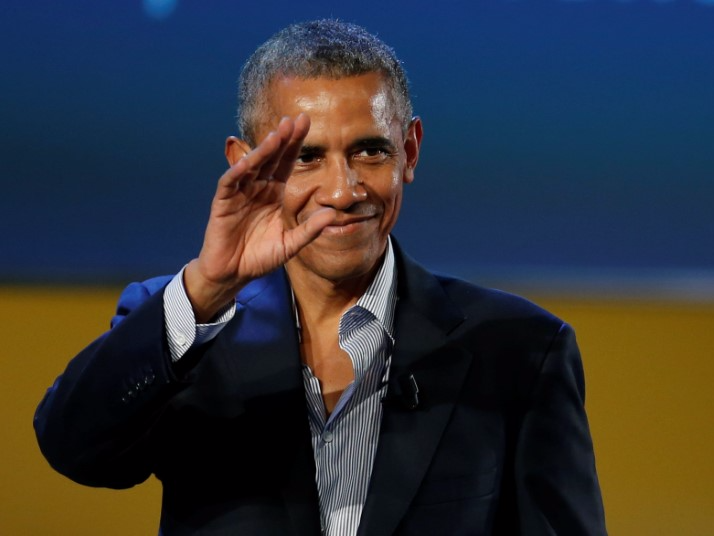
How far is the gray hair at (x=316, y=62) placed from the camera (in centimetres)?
163

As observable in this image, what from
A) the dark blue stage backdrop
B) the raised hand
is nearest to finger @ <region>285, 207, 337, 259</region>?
the raised hand

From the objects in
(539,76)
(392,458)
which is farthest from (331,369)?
(539,76)

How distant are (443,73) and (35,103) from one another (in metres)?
1.04

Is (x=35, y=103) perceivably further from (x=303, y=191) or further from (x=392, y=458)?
(x=392, y=458)

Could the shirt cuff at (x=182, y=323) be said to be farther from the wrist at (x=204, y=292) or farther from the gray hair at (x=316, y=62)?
the gray hair at (x=316, y=62)

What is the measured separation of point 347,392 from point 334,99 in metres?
0.44

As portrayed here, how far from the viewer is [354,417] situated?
1635 millimetres

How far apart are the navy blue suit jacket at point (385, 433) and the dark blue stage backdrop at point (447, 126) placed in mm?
1005

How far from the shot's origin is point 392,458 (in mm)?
1580

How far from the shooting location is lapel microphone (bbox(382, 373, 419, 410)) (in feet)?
5.31

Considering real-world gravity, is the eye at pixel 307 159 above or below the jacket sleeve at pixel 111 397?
above

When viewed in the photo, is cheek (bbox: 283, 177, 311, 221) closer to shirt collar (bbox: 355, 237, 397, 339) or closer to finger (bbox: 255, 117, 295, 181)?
shirt collar (bbox: 355, 237, 397, 339)

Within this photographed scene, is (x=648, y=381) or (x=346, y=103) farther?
(x=648, y=381)

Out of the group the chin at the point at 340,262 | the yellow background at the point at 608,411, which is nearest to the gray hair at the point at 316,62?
the chin at the point at 340,262
